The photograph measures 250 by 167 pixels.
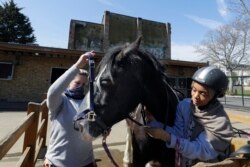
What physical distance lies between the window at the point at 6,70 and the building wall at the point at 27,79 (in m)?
0.20

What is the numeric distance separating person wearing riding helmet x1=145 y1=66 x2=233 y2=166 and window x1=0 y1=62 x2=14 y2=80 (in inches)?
630

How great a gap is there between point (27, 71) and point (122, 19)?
506 inches

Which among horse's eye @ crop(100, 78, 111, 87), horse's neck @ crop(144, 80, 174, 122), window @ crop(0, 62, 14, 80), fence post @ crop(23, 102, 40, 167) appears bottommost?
fence post @ crop(23, 102, 40, 167)

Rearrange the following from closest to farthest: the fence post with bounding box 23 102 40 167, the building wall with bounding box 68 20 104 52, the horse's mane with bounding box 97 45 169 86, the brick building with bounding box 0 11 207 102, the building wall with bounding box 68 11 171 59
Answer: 1. the horse's mane with bounding box 97 45 169 86
2. the fence post with bounding box 23 102 40 167
3. the brick building with bounding box 0 11 207 102
4. the building wall with bounding box 68 20 104 52
5. the building wall with bounding box 68 11 171 59

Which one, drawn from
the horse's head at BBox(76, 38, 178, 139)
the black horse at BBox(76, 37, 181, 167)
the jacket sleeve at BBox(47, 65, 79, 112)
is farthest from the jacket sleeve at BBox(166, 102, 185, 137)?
the jacket sleeve at BBox(47, 65, 79, 112)

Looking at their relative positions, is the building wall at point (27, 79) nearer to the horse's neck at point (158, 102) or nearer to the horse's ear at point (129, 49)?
the horse's neck at point (158, 102)

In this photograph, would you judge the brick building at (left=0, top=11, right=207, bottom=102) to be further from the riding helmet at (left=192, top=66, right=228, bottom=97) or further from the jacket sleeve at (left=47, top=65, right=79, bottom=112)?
the riding helmet at (left=192, top=66, right=228, bottom=97)

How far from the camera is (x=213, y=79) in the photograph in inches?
74.7

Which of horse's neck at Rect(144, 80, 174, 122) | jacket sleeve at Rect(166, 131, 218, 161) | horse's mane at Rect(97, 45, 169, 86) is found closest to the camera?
jacket sleeve at Rect(166, 131, 218, 161)

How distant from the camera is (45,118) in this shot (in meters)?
6.22

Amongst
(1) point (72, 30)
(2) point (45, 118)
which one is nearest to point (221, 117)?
(2) point (45, 118)

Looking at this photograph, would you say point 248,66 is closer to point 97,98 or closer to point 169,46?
point 169,46

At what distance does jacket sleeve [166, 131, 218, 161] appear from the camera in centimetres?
175

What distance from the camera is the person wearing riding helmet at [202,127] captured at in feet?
5.74
